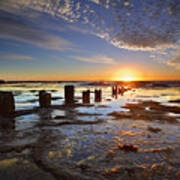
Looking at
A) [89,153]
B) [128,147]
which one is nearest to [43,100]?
[89,153]

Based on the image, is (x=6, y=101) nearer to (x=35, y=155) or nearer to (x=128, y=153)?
(x=35, y=155)

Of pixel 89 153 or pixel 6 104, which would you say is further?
pixel 6 104

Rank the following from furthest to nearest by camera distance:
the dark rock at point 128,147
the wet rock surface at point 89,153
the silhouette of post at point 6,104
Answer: the silhouette of post at point 6,104
the dark rock at point 128,147
the wet rock surface at point 89,153

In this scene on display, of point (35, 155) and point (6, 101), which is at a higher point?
point (6, 101)

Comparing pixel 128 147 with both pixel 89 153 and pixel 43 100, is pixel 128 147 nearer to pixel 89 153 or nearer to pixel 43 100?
pixel 89 153

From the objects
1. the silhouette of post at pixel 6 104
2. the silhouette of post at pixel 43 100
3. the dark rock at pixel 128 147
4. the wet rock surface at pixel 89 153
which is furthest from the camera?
the silhouette of post at pixel 43 100

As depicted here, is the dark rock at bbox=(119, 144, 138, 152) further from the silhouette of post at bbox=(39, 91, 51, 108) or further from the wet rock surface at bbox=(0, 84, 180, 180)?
the silhouette of post at bbox=(39, 91, 51, 108)

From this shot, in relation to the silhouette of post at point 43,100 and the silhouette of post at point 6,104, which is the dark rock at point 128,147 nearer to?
the silhouette of post at point 6,104

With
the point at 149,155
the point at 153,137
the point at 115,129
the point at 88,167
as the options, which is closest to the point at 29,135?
the point at 88,167

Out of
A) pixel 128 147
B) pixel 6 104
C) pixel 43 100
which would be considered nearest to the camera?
pixel 128 147

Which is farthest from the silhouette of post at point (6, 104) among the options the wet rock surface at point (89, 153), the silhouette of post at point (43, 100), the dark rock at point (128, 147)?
the dark rock at point (128, 147)

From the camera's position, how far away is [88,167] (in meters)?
3.13

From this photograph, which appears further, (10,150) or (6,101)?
(6,101)

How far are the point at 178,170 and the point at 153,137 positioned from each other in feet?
6.14
